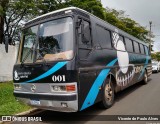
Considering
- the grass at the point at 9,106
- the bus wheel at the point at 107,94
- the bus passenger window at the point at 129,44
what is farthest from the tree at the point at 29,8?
the bus wheel at the point at 107,94

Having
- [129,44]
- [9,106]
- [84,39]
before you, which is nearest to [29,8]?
[129,44]

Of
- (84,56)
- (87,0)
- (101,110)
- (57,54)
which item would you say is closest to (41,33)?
(57,54)

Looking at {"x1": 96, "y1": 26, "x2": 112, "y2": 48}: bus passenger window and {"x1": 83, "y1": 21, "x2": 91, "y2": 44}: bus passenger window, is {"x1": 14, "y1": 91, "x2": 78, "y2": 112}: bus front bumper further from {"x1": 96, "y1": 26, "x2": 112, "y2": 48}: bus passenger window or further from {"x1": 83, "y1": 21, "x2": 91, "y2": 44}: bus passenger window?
{"x1": 96, "y1": 26, "x2": 112, "y2": 48}: bus passenger window

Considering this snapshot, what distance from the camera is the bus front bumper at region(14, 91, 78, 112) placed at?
5.36 m

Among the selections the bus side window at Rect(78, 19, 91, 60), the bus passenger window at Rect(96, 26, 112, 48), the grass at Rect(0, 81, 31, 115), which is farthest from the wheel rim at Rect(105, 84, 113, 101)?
the grass at Rect(0, 81, 31, 115)

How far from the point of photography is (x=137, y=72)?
37.9 feet

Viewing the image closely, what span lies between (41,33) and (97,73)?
1926 millimetres

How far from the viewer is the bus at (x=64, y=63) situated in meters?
5.46

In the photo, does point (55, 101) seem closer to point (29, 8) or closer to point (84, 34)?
point (84, 34)

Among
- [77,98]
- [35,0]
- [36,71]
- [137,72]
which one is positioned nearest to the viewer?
[77,98]

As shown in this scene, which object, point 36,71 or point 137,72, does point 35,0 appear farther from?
point 36,71

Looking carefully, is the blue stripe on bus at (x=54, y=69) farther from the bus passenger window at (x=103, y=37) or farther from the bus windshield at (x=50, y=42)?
the bus passenger window at (x=103, y=37)

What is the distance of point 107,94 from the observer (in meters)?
7.27

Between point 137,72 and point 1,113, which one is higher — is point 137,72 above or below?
above
